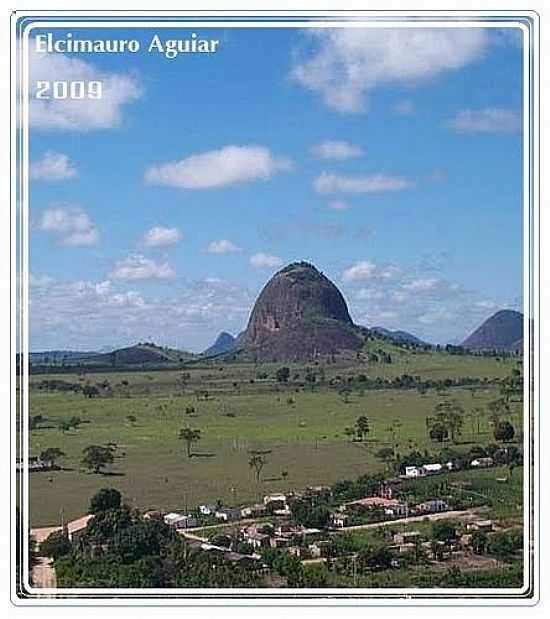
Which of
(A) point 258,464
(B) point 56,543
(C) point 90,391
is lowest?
(B) point 56,543

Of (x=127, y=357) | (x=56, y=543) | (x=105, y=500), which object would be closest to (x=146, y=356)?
(x=127, y=357)

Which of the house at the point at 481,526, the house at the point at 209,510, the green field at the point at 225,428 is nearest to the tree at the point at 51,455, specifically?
the green field at the point at 225,428

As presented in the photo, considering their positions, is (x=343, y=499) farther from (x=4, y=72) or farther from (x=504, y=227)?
(x=4, y=72)

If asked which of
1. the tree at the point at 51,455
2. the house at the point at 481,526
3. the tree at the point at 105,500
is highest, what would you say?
the tree at the point at 51,455

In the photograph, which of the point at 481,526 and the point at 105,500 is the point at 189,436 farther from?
the point at 481,526

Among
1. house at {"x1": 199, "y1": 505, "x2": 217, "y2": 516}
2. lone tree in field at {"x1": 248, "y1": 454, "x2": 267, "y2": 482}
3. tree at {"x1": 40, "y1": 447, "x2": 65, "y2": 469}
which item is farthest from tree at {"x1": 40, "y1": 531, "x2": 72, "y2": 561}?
lone tree in field at {"x1": 248, "y1": 454, "x2": 267, "y2": 482}

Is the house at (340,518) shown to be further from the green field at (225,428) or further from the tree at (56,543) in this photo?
the tree at (56,543)
